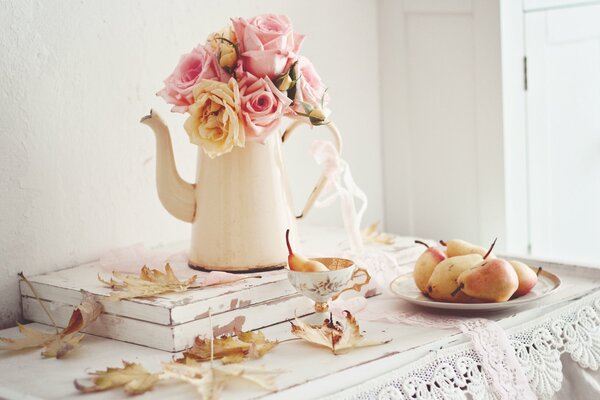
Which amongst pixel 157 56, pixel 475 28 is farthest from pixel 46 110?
pixel 475 28

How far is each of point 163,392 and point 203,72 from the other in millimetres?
435

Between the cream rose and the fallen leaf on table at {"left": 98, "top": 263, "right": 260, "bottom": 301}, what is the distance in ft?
0.55

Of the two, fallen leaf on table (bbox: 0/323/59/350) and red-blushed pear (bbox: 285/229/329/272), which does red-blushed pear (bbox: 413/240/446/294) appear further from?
fallen leaf on table (bbox: 0/323/59/350)

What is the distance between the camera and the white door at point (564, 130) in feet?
5.00

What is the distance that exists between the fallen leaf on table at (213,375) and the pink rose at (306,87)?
393 mm

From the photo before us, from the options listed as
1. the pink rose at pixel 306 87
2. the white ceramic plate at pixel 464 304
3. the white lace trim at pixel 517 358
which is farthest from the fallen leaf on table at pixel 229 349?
the pink rose at pixel 306 87

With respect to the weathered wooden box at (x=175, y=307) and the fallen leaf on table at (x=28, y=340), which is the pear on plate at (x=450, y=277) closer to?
the weathered wooden box at (x=175, y=307)

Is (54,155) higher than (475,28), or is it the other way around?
(475,28)

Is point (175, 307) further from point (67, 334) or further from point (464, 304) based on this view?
point (464, 304)

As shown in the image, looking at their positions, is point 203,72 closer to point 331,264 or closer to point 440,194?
point 331,264

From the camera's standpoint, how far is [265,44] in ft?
3.38

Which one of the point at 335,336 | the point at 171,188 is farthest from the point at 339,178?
the point at 335,336

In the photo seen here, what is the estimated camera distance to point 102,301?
39.2 inches

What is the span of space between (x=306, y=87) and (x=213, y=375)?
438 mm
